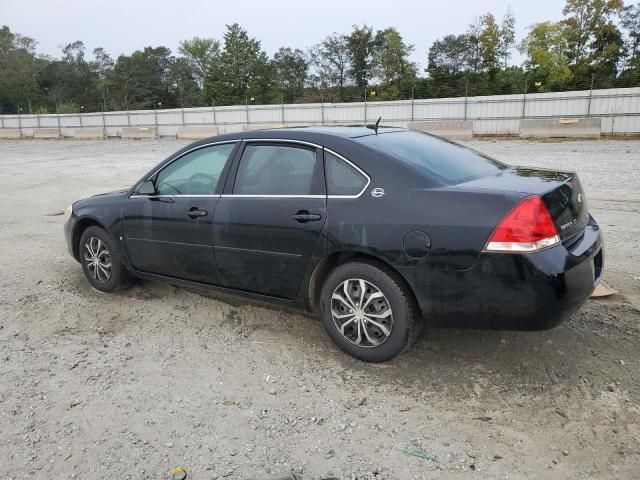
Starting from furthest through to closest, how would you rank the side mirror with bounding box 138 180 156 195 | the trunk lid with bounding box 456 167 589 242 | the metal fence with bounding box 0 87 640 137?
the metal fence with bounding box 0 87 640 137, the side mirror with bounding box 138 180 156 195, the trunk lid with bounding box 456 167 589 242

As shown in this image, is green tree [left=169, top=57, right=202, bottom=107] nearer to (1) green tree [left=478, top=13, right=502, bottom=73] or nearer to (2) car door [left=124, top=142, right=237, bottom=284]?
(1) green tree [left=478, top=13, right=502, bottom=73]

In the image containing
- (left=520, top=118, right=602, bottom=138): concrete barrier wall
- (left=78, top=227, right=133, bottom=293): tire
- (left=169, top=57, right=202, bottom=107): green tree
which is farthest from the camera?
(left=169, top=57, right=202, bottom=107): green tree

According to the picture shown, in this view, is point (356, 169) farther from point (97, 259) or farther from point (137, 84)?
point (137, 84)

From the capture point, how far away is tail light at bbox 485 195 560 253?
302 centimetres

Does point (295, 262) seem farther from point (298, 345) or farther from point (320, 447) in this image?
point (320, 447)

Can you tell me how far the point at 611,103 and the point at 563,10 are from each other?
122 feet

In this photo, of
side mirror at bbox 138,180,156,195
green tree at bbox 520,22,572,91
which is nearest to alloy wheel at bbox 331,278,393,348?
side mirror at bbox 138,180,156,195

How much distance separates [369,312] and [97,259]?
2958 mm

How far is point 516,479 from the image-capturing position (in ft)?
8.30

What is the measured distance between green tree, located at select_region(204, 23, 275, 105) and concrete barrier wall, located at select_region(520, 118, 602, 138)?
4870cm

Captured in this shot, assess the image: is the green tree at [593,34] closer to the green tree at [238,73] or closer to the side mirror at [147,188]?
the green tree at [238,73]

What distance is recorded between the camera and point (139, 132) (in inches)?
1436

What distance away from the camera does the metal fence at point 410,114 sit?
2631cm

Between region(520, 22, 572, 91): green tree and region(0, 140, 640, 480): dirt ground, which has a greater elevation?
region(520, 22, 572, 91): green tree
